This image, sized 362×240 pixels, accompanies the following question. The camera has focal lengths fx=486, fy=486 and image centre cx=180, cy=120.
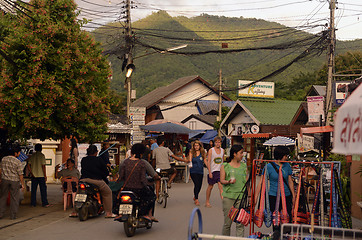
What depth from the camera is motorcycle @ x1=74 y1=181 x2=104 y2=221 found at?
37.1 feet

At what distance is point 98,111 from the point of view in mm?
14078

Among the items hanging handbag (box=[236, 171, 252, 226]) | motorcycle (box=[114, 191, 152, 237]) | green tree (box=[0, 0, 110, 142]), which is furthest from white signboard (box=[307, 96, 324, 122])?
hanging handbag (box=[236, 171, 252, 226])

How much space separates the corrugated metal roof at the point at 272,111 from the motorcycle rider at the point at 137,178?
2676cm

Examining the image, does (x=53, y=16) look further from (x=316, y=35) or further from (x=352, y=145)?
A: (x=316, y=35)

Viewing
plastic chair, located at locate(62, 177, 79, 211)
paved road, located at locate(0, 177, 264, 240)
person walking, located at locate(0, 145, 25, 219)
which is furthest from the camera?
plastic chair, located at locate(62, 177, 79, 211)

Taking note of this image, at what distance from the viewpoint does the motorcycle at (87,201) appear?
37.1 ft

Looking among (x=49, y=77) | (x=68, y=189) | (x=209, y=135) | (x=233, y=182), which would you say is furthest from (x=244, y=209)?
(x=209, y=135)

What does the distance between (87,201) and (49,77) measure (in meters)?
3.49

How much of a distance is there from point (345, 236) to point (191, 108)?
55130 millimetres

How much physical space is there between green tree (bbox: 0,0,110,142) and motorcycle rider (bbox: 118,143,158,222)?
3739 mm

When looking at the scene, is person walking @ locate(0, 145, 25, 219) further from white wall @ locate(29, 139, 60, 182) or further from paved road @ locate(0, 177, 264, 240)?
white wall @ locate(29, 139, 60, 182)

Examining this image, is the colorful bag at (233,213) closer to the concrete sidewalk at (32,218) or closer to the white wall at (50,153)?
the concrete sidewalk at (32,218)

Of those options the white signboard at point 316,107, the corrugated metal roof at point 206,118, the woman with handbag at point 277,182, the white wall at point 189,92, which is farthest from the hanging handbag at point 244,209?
the white wall at point 189,92

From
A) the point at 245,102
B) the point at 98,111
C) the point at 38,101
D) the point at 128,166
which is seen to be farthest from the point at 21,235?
the point at 245,102
